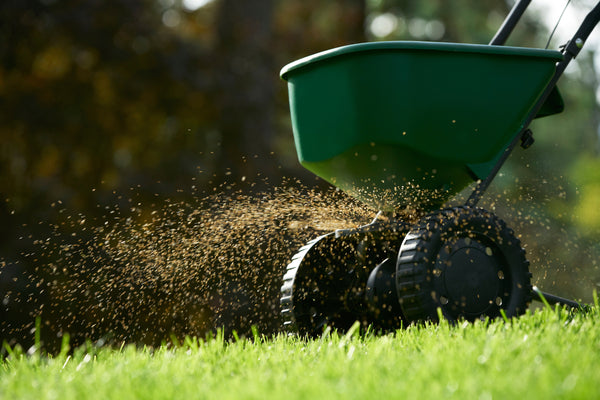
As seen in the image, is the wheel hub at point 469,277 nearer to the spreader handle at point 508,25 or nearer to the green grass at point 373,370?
the green grass at point 373,370

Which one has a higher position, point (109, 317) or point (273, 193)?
point (273, 193)

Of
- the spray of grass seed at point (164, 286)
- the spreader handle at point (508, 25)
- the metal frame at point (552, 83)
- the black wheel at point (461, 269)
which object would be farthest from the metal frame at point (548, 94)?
the spray of grass seed at point (164, 286)

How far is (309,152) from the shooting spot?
8.85 feet

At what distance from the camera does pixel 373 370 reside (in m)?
1.78

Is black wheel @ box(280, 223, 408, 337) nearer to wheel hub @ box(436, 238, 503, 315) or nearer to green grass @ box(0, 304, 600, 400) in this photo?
wheel hub @ box(436, 238, 503, 315)

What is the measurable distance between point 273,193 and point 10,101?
2439 mm

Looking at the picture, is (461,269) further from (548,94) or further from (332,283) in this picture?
(548,94)

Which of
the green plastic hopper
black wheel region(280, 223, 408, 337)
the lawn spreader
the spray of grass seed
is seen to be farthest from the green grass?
the spray of grass seed

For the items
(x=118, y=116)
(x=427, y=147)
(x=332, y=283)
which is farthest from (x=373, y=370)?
(x=118, y=116)

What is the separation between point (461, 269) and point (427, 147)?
467 mm

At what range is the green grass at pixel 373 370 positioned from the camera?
1.51m

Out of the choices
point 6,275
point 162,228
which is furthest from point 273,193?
point 6,275

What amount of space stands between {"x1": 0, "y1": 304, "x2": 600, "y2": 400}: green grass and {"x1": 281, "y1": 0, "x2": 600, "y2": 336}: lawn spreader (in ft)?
0.77

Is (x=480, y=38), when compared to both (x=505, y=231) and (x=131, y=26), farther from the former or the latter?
(x=505, y=231)
